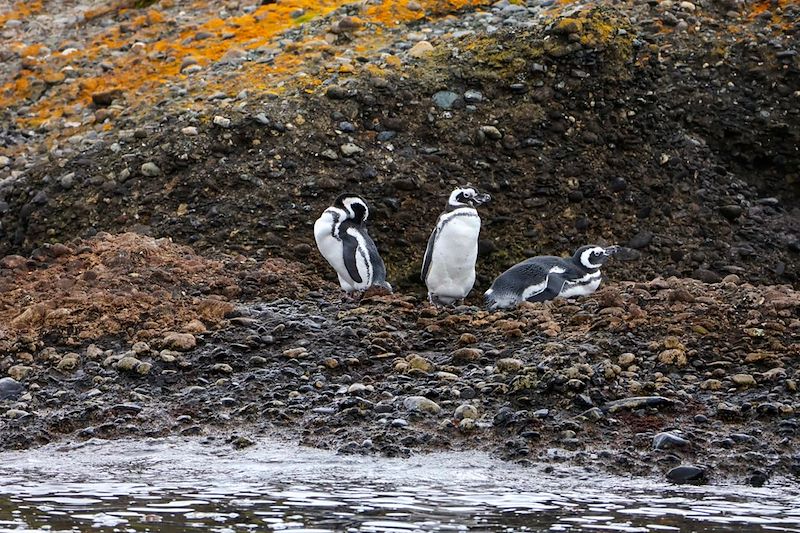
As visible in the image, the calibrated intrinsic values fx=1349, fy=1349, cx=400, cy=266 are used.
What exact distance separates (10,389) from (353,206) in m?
3.34

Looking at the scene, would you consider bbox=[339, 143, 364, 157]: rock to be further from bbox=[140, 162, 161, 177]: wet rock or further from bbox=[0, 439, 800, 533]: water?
bbox=[0, 439, 800, 533]: water

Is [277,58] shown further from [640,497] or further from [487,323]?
[640,497]

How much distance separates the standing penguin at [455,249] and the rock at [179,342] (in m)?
2.32

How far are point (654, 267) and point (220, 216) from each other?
→ 386 centimetres

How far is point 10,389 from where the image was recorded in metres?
8.06

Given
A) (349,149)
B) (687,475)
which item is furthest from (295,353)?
(349,149)

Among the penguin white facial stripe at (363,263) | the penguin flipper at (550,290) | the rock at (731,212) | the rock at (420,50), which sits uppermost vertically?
the rock at (420,50)

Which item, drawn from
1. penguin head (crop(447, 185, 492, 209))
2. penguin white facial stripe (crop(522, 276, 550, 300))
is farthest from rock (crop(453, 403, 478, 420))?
penguin head (crop(447, 185, 492, 209))

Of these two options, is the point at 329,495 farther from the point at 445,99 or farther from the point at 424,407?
the point at 445,99

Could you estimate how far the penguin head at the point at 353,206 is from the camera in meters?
10.4

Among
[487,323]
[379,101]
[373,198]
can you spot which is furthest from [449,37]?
[487,323]

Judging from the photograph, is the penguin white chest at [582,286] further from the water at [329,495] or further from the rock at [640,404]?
the water at [329,495]

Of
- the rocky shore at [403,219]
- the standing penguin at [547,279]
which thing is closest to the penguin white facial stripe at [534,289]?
the standing penguin at [547,279]

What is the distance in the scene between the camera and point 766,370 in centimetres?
773
